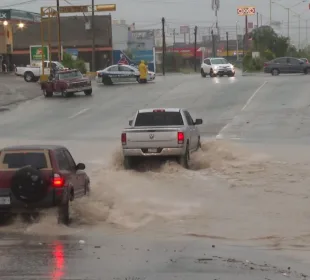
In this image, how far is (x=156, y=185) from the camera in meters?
20.6

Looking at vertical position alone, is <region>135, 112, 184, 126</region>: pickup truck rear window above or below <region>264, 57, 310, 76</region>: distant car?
above

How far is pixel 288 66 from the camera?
223ft

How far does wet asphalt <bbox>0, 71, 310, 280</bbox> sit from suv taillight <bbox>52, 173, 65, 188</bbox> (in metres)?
0.81

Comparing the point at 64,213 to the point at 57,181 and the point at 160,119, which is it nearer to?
the point at 57,181

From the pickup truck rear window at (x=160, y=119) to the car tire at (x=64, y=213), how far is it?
9517 mm

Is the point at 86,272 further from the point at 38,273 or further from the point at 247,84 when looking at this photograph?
the point at 247,84

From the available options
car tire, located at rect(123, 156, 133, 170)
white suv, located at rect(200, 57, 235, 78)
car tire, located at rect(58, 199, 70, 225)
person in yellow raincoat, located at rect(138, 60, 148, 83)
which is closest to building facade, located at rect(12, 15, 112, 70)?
white suv, located at rect(200, 57, 235, 78)

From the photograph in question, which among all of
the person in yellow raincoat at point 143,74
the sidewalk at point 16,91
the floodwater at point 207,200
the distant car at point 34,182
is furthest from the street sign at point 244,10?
the distant car at point 34,182

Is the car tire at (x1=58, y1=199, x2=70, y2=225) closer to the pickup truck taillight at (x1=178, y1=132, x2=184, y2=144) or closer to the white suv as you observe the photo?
the pickup truck taillight at (x1=178, y1=132, x2=184, y2=144)

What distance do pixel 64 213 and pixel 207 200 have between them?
507 centimetres

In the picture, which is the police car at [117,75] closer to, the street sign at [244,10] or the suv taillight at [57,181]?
the suv taillight at [57,181]

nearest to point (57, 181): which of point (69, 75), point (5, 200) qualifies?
point (5, 200)

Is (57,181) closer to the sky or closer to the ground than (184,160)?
closer to the sky

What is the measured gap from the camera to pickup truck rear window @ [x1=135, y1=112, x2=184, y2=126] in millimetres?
23547
